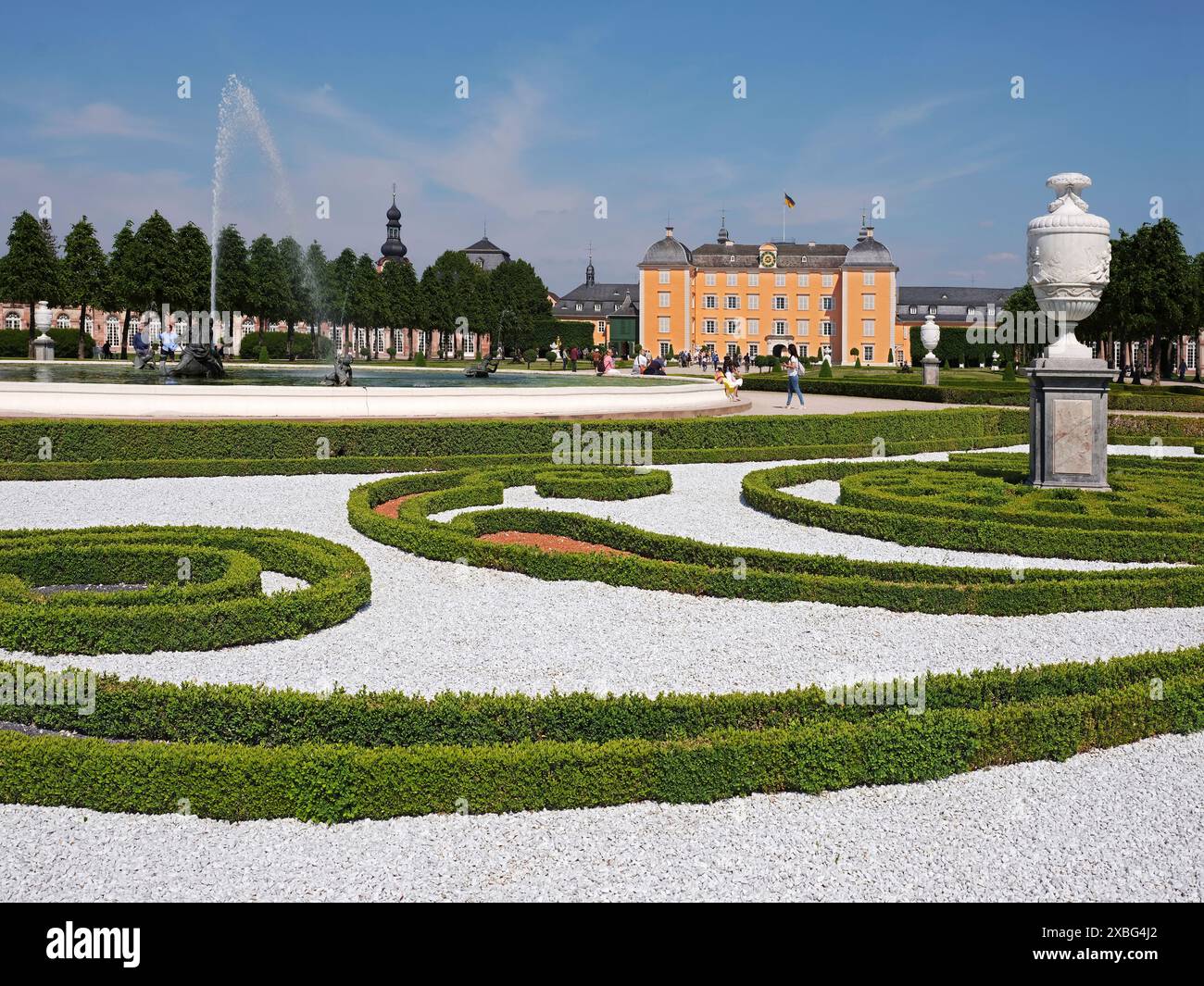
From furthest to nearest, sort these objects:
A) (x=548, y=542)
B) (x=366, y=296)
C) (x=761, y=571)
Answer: (x=366, y=296) → (x=548, y=542) → (x=761, y=571)

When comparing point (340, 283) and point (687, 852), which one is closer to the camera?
point (687, 852)

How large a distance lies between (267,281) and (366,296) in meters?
7.58

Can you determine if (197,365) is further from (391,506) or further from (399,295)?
(399,295)

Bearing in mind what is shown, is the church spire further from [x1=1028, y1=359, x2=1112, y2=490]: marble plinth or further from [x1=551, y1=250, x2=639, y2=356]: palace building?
[x1=1028, y1=359, x2=1112, y2=490]: marble plinth

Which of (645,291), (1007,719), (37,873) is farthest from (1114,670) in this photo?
(645,291)

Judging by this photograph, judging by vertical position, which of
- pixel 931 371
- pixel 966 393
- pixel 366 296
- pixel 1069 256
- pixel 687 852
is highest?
pixel 366 296

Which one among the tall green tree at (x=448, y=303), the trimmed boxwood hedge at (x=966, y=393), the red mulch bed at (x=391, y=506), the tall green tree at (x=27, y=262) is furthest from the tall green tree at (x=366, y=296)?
the red mulch bed at (x=391, y=506)

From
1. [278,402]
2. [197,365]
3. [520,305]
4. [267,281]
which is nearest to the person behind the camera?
[278,402]

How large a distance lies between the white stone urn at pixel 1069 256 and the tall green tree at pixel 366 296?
5018 centimetres

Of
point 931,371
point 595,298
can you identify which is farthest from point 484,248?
point 931,371

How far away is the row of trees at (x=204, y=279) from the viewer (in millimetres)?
47688

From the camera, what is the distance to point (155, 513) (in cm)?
1117

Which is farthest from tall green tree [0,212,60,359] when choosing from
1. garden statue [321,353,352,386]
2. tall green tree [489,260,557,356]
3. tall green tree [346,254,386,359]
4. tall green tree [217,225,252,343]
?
garden statue [321,353,352,386]

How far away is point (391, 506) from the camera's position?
1181 centimetres
